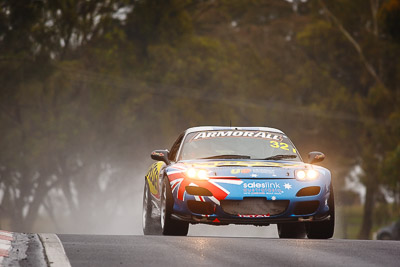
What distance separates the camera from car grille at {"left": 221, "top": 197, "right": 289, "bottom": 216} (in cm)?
1120

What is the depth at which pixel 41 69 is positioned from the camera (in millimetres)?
39656

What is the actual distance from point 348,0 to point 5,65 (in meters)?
16.3

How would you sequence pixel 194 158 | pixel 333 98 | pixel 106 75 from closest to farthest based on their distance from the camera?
1. pixel 194 158
2. pixel 106 75
3. pixel 333 98

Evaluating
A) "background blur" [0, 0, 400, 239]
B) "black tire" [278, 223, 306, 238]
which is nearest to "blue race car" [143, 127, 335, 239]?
"black tire" [278, 223, 306, 238]

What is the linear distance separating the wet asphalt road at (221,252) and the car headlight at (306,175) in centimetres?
93

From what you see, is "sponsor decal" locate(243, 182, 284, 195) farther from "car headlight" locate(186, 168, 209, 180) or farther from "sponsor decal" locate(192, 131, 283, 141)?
"sponsor decal" locate(192, 131, 283, 141)

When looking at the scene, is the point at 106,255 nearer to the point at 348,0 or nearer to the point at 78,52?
the point at 78,52

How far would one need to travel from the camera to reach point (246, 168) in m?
11.4

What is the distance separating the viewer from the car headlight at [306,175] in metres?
11.4

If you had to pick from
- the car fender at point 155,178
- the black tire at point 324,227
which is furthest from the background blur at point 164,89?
the black tire at point 324,227

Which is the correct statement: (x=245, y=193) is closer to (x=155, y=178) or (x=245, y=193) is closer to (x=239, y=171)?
(x=239, y=171)

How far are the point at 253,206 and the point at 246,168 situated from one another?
46cm

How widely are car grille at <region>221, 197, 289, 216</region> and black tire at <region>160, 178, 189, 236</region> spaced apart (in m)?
0.69

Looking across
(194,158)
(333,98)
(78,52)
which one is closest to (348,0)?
(333,98)
